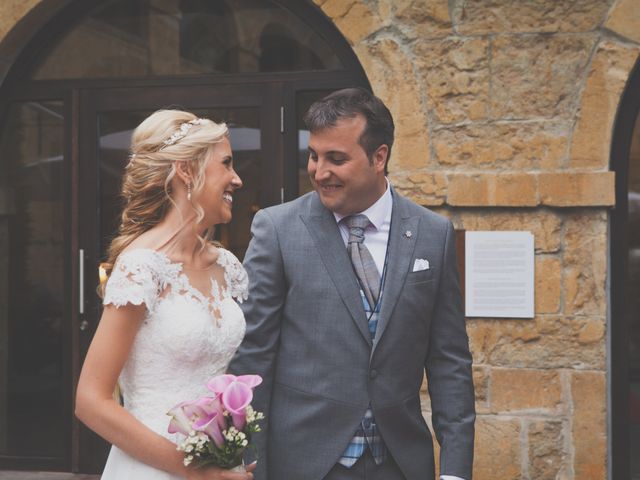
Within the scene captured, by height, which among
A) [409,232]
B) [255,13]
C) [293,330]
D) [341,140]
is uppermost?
[255,13]

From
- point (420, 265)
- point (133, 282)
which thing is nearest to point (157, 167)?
point (133, 282)

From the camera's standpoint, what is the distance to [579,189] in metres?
4.95

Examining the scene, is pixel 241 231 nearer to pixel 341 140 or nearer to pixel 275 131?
pixel 275 131

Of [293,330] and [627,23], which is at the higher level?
[627,23]

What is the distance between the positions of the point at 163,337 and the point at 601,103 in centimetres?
316

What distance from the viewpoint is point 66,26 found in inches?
244

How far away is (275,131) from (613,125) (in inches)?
77.4

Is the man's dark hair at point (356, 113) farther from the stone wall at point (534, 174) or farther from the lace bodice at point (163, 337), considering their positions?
the stone wall at point (534, 174)

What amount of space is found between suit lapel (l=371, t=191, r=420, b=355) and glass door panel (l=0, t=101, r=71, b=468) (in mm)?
3585

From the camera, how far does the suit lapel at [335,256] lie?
2.96 metres

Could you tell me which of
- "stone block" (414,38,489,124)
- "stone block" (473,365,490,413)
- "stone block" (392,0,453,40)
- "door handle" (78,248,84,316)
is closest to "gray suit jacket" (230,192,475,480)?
"stone block" (473,365,490,413)

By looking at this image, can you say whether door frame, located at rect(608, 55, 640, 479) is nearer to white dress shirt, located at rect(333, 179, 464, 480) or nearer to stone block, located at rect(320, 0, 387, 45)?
stone block, located at rect(320, 0, 387, 45)

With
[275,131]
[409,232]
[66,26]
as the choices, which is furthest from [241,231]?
[409,232]

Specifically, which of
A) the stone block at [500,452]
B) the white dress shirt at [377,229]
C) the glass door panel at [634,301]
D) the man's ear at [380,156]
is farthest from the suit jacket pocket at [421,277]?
the glass door panel at [634,301]
